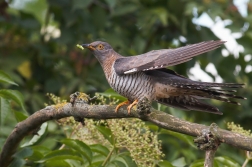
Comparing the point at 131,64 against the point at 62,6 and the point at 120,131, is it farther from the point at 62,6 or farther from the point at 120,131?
the point at 62,6

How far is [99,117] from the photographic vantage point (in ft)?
8.78

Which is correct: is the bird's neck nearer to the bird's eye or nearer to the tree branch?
the bird's eye

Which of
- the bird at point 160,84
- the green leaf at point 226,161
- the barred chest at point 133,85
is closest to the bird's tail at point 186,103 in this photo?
the bird at point 160,84

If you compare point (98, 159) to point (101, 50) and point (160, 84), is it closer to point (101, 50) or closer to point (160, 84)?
point (160, 84)

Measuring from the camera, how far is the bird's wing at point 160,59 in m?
2.90

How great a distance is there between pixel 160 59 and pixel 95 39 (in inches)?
83.7

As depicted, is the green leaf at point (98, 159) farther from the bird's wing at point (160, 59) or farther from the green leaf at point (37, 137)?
the bird's wing at point (160, 59)

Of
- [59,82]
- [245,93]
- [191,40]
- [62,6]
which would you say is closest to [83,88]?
[59,82]

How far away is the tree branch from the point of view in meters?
2.23

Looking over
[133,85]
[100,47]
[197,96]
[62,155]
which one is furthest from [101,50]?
[62,155]

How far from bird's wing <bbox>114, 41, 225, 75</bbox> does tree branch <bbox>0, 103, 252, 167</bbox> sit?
48 centimetres

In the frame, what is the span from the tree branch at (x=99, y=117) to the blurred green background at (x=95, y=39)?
201 cm

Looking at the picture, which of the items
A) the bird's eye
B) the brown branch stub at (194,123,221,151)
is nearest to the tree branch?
the brown branch stub at (194,123,221,151)

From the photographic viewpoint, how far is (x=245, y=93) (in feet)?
18.2
